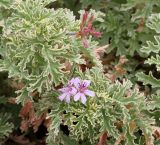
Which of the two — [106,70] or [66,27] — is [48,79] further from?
[106,70]

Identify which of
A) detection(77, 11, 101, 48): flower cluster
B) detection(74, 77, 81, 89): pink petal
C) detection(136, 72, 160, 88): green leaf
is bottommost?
detection(136, 72, 160, 88): green leaf

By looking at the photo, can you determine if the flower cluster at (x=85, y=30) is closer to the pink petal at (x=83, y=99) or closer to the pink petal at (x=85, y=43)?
the pink petal at (x=85, y=43)

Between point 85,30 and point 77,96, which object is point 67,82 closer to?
point 77,96

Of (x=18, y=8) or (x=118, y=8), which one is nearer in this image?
(x=18, y=8)

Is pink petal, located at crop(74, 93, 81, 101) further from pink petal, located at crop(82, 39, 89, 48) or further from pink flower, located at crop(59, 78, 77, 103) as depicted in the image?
pink petal, located at crop(82, 39, 89, 48)

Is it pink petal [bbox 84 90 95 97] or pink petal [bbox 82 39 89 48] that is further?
pink petal [bbox 82 39 89 48]

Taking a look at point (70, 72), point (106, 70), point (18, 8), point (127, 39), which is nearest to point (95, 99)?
point (70, 72)

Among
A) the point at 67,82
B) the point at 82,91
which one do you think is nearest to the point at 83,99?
the point at 82,91

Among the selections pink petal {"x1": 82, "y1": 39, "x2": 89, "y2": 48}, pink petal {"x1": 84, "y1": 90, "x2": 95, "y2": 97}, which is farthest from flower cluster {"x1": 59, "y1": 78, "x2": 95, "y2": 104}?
pink petal {"x1": 82, "y1": 39, "x2": 89, "y2": 48}
